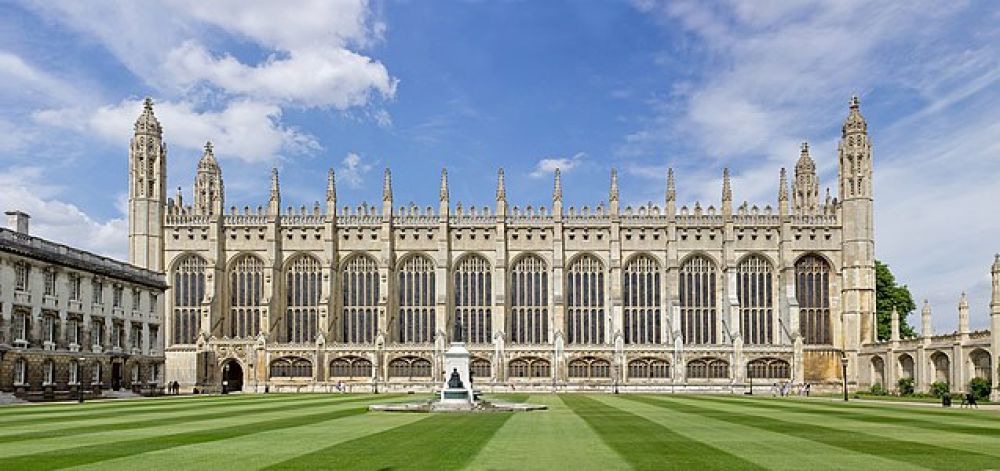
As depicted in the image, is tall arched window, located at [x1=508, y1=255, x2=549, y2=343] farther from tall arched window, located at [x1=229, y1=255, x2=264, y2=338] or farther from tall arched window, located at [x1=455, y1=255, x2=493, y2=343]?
tall arched window, located at [x1=229, y1=255, x2=264, y2=338]

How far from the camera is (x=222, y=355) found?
6662cm

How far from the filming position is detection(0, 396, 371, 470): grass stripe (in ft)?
56.5

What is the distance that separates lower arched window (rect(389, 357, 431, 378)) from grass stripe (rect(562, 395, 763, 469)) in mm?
37903

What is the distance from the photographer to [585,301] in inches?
2766

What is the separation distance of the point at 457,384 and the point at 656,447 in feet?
66.5

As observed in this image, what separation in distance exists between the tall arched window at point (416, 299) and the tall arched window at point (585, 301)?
33.0 feet

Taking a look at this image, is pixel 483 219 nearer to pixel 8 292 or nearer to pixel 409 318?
pixel 409 318

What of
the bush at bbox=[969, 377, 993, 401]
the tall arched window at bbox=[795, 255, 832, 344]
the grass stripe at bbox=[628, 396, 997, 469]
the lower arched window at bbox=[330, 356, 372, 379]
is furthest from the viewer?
the tall arched window at bbox=[795, 255, 832, 344]

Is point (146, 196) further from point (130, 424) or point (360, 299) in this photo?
point (130, 424)

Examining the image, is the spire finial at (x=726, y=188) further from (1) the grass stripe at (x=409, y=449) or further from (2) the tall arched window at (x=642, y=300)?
(1) the grass stripe at (x=409, y=449)

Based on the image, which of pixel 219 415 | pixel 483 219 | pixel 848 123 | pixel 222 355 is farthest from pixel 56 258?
pixel 848 123

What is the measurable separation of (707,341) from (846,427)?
43.9 m

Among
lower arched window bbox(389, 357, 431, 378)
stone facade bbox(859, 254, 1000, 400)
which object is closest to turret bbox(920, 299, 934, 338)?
stone facade bbox(859, 254, 1000, 400)

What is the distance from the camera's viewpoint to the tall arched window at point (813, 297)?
2719 inches
